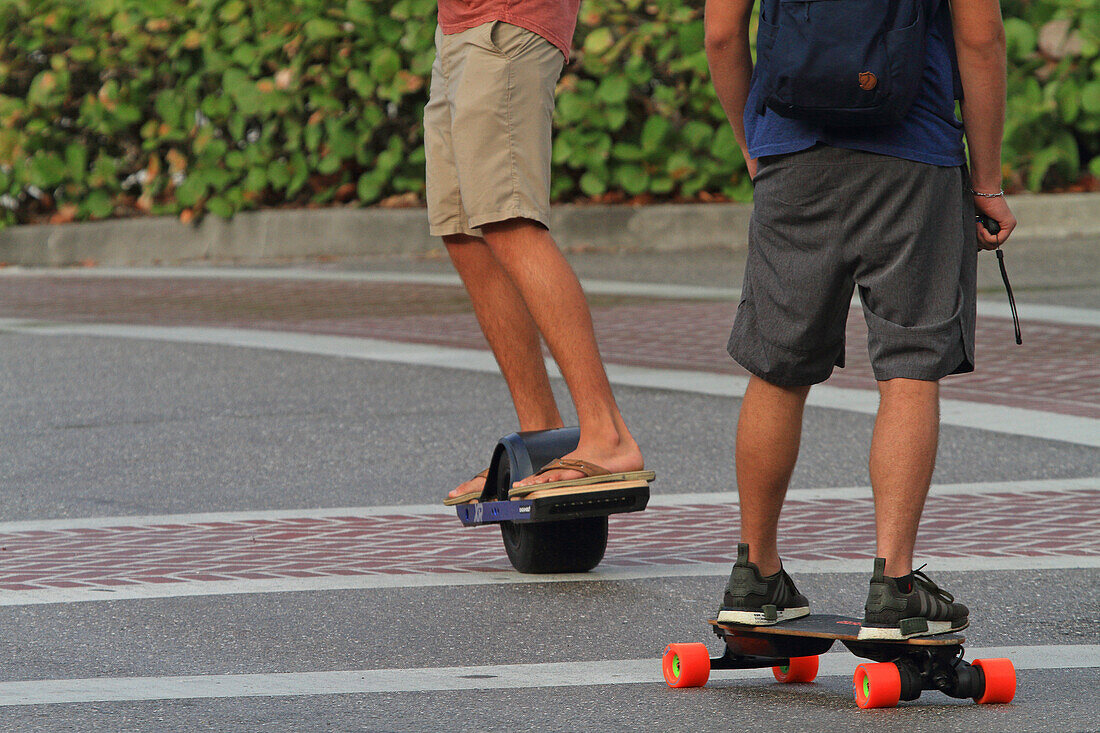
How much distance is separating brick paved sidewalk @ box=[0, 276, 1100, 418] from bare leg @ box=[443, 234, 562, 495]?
10.2 ft

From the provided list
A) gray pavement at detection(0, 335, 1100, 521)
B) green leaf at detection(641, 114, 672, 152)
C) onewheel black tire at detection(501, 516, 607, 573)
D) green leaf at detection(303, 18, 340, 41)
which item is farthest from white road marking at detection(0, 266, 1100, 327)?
onewheel black tire at detection(501, 516, 607, 573)

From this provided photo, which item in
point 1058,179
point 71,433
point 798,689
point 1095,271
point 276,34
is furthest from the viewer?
point 276,34

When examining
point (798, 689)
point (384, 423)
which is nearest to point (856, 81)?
point (798, 689)

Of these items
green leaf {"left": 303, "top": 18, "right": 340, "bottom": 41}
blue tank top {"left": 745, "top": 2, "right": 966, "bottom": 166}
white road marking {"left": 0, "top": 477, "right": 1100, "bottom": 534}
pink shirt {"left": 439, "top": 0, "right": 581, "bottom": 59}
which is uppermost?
green leaf {"left": 303, "top": 18, "right": 340, "bottom": 41}

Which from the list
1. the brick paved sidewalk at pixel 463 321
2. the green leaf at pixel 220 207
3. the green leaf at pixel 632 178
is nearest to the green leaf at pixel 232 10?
the green leaf at pixel 220 207

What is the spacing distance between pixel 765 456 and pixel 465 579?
4.08ft

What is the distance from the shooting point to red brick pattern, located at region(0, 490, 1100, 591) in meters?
4.85

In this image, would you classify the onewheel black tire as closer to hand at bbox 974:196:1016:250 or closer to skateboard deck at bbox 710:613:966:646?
skateboard deck at bbox 710:613:966:646

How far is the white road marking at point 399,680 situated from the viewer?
3.63 m

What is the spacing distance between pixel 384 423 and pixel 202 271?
25.6 feet

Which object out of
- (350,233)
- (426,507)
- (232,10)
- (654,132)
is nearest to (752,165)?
(426,507)

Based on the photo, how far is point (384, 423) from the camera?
7.45 m

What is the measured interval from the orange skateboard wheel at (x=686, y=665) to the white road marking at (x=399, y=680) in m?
0.09

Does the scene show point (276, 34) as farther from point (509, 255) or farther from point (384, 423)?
point (509, 255)
